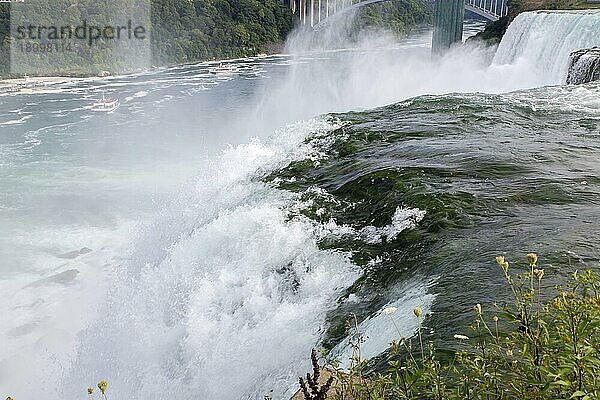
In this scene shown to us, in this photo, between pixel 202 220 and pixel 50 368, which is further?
pixel 50 368

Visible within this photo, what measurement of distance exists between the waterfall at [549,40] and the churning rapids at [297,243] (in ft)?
0.41

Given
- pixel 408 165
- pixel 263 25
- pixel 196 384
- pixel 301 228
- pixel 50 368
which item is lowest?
pixel 50 368

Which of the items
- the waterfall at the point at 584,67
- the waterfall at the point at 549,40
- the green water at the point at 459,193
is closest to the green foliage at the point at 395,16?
the waterfall at the point at 549,40

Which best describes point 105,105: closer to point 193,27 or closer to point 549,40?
point 549,40

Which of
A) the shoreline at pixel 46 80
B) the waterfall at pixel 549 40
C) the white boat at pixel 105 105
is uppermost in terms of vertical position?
the waterfall at pixel 549 40

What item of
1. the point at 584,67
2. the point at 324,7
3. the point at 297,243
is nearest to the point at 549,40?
the point at 584,67

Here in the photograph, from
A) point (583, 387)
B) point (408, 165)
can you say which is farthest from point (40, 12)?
point (583, 387)

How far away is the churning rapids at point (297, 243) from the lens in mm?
4910

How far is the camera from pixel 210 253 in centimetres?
702

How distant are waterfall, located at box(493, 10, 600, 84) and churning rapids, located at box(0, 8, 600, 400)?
125 mm

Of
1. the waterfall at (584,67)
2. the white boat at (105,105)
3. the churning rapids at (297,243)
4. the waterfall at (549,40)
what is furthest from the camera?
the white boat at (105,105)

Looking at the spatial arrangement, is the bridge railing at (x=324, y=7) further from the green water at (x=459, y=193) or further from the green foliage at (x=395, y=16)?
the green water at (x=459, y=193)

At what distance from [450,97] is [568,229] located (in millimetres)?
7876

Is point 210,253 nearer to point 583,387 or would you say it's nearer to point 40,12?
point 583,387
